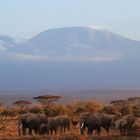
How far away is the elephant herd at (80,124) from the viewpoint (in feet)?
124

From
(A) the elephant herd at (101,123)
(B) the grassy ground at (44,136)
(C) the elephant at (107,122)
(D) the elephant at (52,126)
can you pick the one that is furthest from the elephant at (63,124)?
(C) the elephant at (107,122)

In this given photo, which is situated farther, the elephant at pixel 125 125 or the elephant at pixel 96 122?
the elephant at pixel 96 122

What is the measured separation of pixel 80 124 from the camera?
38.7m

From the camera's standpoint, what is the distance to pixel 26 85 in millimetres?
192000

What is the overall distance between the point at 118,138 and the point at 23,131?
7489 mm

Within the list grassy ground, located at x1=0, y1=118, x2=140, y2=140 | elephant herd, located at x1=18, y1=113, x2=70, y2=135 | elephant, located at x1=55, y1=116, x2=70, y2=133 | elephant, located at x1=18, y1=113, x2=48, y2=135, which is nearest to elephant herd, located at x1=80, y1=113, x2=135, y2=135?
grassy ground, located at x1=0, y1=118, x2=140, y2=140

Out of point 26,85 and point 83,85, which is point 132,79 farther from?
point 26,85

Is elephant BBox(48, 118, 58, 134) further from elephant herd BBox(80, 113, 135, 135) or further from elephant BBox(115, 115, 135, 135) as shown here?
elephant BBox(115, 115, 135, 135)

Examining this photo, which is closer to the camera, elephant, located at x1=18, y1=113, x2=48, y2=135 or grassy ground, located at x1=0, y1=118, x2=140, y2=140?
grassy ground, located at x1=0, y1=118, x2=140, y2=140

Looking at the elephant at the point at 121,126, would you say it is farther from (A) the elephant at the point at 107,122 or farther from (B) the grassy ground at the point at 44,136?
(A) the elephant at the point at 107,122

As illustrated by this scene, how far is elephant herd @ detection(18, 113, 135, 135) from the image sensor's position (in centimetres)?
3775

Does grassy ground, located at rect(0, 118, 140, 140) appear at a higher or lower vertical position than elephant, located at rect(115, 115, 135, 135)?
Result: lower

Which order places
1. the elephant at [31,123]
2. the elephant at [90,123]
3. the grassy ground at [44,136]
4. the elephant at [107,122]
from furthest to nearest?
1. the elephant at [107,122]
2. the elephant at [90,123]
3. the elephant at [31,123]
4. the grassy ground at [44,136]

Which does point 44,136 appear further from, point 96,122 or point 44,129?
point 96,122
